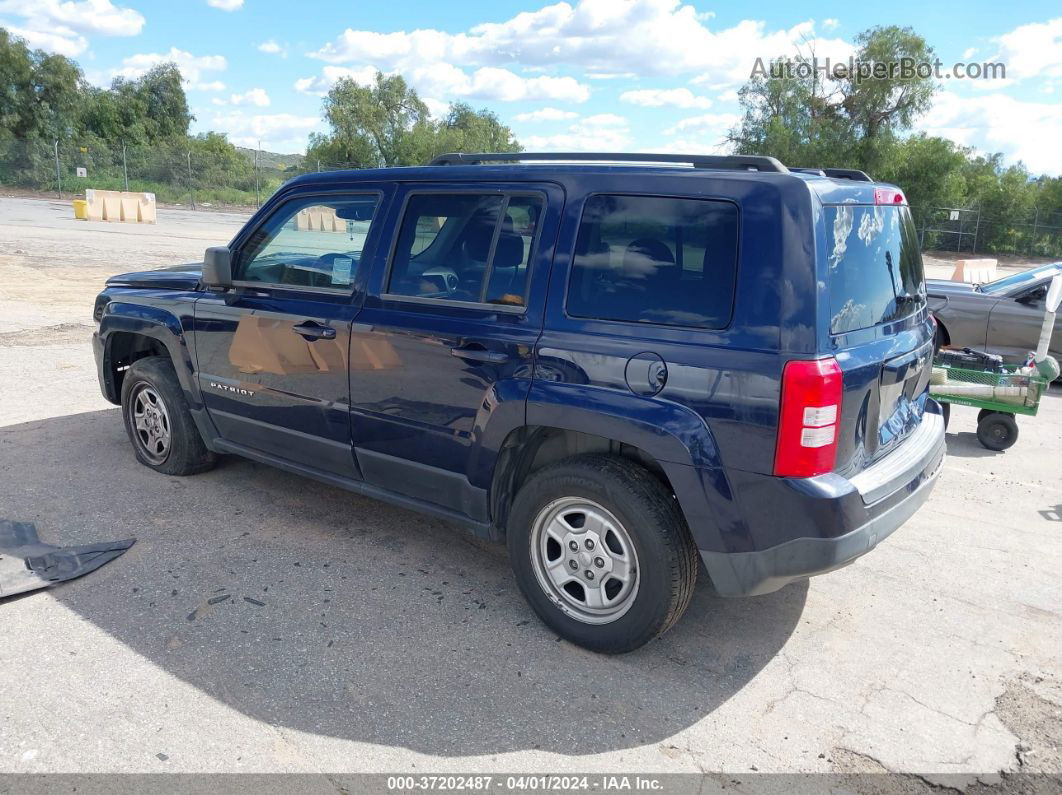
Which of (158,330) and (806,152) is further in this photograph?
(806,152)

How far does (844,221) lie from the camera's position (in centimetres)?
319

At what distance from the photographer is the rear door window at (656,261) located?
3.11 m

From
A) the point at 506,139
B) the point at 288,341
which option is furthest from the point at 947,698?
the point at 506,139

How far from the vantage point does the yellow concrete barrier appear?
32.8 meters

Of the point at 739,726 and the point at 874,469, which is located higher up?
the point at 874,469

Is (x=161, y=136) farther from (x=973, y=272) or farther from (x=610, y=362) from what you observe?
(x=610, y=362)

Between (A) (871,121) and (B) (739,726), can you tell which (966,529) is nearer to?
(B) (739,726)

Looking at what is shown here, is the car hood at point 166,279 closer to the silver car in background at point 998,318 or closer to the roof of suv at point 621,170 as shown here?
the roof of suv at point 621,170

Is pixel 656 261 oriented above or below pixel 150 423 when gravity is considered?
above

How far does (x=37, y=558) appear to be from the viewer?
13.5 feet

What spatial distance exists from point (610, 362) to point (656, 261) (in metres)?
0.43

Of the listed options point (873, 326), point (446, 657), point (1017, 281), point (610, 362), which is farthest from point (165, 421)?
point (1017, 281)

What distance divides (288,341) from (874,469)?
289 centimetres

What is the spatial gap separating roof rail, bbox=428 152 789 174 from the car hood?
1.91 meters
